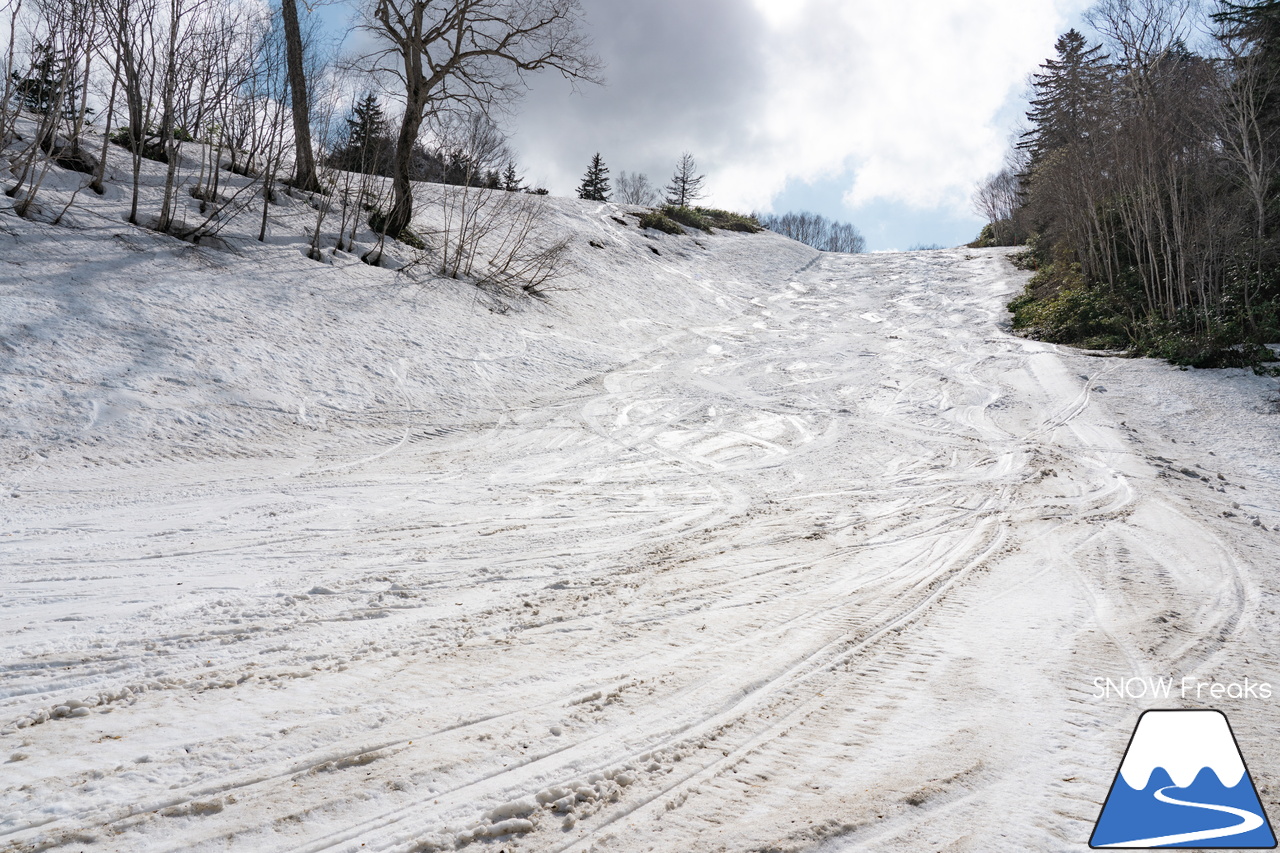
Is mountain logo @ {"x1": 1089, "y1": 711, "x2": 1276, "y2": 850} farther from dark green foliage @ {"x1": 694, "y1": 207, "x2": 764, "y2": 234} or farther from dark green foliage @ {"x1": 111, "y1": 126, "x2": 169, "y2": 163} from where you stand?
dark green foliage @ {"x1": 694, "y1": 207, "x2": 764, "y2": 234}

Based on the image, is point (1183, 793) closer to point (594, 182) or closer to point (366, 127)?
point (366, 127)

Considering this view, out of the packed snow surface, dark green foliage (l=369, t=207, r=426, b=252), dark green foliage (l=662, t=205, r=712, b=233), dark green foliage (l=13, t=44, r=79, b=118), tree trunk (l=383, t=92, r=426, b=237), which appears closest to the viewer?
the packed snow surface

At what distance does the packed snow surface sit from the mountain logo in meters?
0.09

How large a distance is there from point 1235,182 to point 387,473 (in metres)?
18.9

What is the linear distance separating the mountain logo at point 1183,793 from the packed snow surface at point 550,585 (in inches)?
3.7

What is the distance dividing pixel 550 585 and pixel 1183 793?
322 cm

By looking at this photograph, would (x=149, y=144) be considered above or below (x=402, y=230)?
above

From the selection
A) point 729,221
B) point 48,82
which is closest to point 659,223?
point 729,221

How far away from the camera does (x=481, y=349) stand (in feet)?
38.3

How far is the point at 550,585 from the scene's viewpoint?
4.20 meters

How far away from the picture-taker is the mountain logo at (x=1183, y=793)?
210 cm

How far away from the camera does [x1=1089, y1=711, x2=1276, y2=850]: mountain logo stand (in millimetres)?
2098

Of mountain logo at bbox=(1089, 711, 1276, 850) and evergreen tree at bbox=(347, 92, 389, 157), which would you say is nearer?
mountain logo at bbox=(1089, 711, 1276, 850)

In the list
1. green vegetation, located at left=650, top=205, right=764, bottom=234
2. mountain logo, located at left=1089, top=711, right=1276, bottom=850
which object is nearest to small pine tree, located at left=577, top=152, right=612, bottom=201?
green vegetation, located at left=650, top=205, right=764, bottom=234
